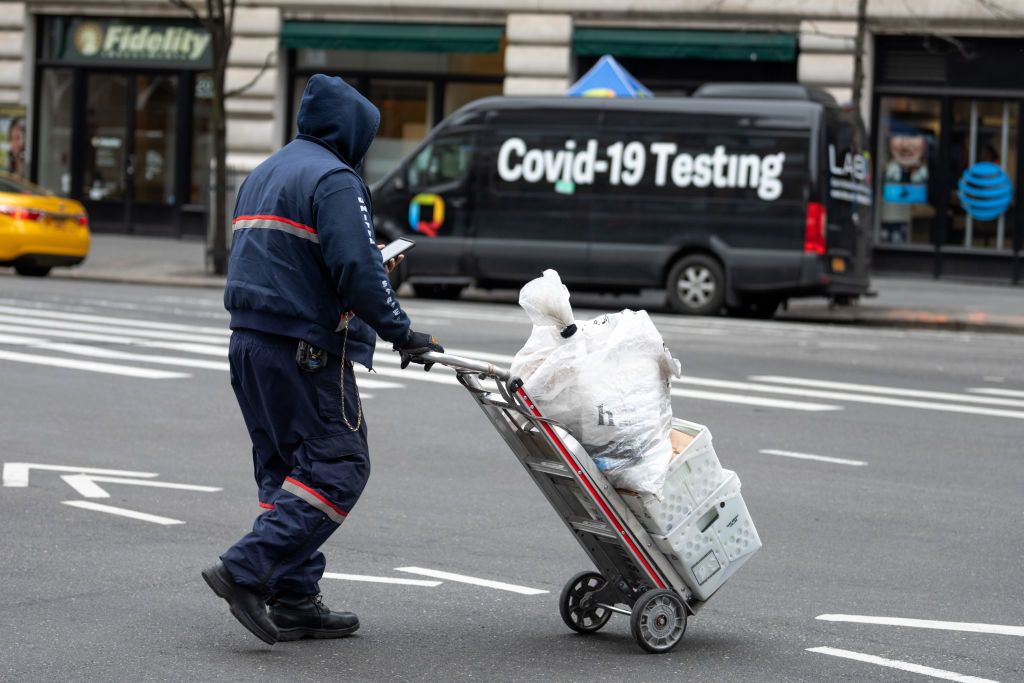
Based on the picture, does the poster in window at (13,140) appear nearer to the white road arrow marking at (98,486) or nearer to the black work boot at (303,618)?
the white road arrow marking at (98,486)

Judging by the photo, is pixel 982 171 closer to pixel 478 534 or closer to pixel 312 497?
pixel 478 534

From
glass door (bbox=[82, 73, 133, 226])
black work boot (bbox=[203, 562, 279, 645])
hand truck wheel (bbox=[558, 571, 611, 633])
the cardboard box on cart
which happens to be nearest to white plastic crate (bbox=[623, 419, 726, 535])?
the cardboard box on cart

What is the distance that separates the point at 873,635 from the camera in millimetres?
5863

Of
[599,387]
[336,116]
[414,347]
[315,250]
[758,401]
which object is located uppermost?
[336,116]

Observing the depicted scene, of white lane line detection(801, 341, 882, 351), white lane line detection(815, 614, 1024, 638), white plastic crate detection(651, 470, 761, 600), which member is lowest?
white lane line detection(815, 614, 1024, 638)

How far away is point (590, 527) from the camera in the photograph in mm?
5668

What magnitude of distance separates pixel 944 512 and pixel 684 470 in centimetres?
319

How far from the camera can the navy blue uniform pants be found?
5.37 metres

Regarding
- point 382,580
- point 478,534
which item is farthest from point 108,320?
point 382,580

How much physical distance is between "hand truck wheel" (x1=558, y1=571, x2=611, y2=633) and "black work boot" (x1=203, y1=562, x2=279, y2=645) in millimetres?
1019

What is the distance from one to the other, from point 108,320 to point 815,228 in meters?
8.23

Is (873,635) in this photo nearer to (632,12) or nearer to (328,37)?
(632,12)

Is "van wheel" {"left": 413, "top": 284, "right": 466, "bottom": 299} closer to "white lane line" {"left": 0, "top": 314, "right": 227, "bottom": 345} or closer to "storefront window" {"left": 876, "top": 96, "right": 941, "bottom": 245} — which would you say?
"white lane line" {"left": 0, "top": 314, "right": 227, "bottom": 345}

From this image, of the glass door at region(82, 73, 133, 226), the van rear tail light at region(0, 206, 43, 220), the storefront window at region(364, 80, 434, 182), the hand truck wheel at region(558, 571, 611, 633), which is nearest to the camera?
the hand truck wheel at region(558, 571, 611, 633)
